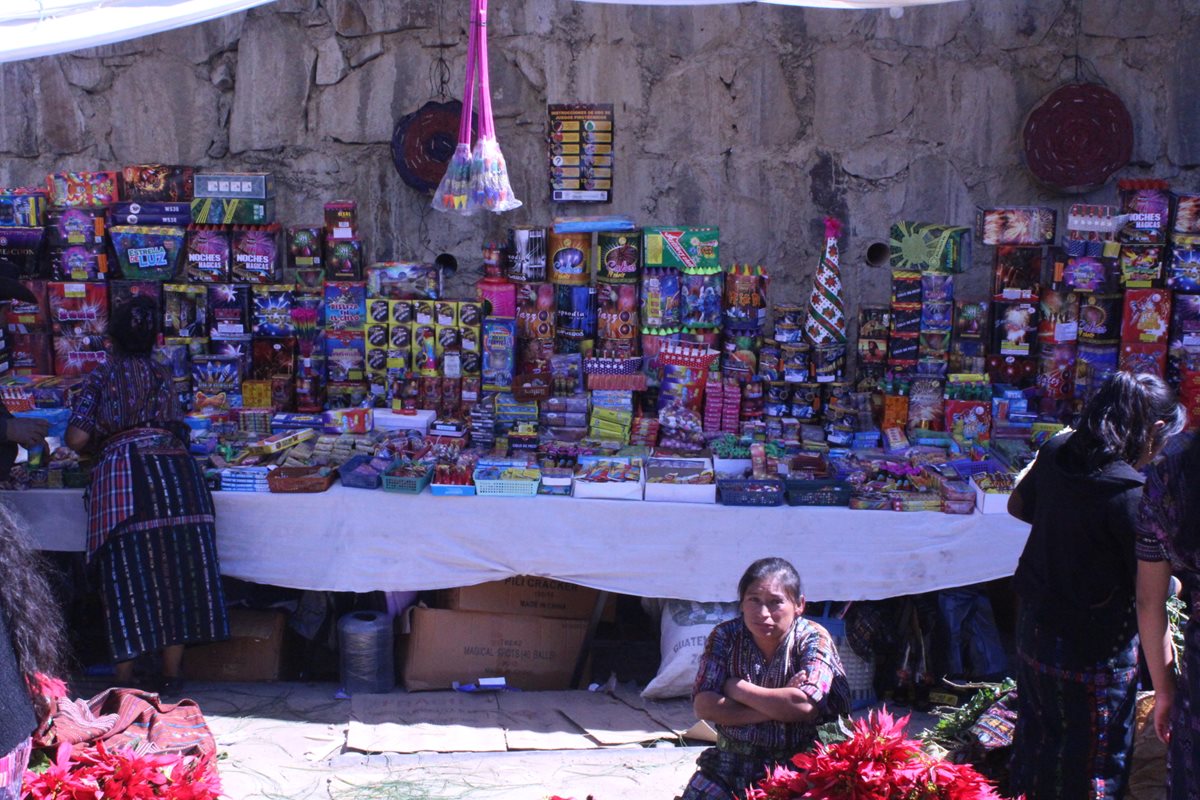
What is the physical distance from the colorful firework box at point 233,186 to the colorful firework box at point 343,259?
0.40 meters

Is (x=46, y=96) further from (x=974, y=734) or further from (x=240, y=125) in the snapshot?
(x=974, y=734)

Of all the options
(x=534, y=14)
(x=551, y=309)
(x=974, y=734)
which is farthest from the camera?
(x=534, y=14)

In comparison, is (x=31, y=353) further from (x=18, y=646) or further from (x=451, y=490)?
(x=18, y=646)

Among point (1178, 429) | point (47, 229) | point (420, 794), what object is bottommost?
point (420, 794)

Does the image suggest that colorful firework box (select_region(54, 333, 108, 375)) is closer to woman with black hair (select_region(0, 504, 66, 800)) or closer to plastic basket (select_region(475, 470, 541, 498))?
plastic basket (select_region(475, 470, 541, 498))

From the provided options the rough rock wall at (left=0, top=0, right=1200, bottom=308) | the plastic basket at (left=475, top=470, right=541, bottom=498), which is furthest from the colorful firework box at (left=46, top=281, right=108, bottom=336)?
the plastic basket at (left=475, top=470, right=541, bottom=498)

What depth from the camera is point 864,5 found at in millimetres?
4730

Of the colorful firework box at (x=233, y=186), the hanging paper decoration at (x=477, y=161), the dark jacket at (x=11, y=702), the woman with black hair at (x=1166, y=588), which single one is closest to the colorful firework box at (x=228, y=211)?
the colorful firework box at (x=233, y=186)

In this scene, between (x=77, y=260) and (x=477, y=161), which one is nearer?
(x=477, y=161)

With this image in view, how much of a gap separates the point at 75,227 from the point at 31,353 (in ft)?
2.13

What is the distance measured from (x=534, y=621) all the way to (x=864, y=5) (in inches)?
110

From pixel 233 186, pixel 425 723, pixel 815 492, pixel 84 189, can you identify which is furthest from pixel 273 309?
pixel 815 492

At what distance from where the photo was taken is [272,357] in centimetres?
566

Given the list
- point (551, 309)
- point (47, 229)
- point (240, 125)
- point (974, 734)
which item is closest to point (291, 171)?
point (240, 125)
